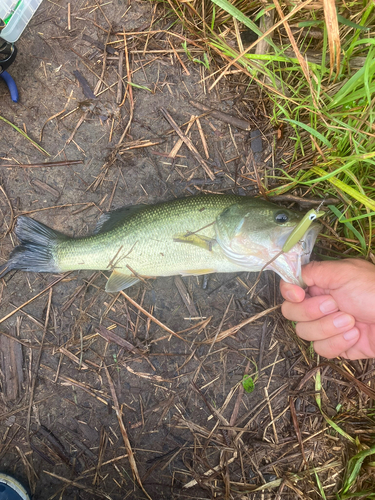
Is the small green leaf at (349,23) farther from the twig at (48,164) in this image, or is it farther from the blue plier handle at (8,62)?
the blue plier handle at (8,62)

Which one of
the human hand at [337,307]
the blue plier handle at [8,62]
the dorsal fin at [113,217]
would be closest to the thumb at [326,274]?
the human hand at [337,307]

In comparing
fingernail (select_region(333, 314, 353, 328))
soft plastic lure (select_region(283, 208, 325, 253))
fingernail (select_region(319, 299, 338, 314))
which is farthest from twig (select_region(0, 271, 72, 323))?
fingernail (select_region(333, 314, 353, 328))

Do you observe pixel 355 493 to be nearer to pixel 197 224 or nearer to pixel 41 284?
pixel 197 224

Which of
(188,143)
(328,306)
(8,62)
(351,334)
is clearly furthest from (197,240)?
(8,62)

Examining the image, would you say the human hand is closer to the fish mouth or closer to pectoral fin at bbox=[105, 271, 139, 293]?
the fish mouth

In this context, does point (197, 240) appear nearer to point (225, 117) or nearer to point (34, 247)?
point (225, 117)

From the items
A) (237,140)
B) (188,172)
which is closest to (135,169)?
(188,172)
